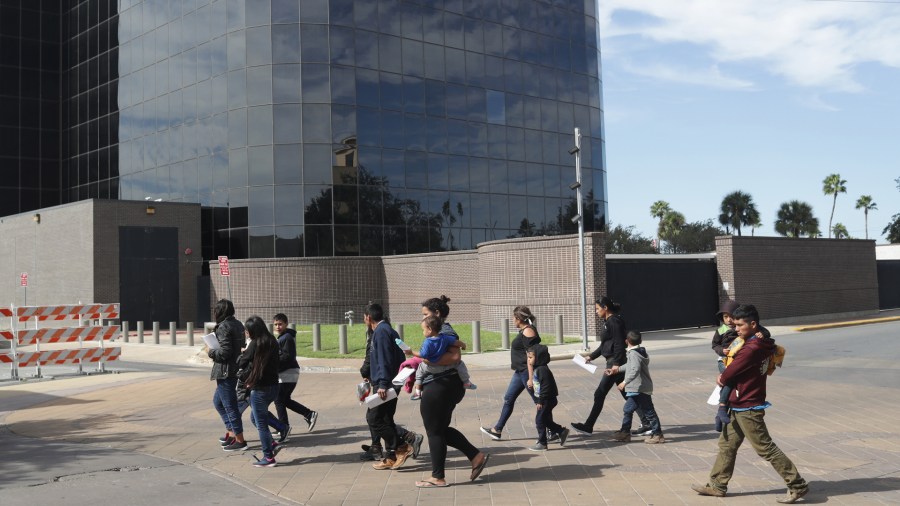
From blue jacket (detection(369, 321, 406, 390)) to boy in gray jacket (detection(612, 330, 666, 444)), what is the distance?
113 inches

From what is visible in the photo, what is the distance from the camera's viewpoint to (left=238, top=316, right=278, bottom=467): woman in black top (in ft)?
28.2

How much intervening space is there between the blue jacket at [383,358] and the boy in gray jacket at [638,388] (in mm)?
2871

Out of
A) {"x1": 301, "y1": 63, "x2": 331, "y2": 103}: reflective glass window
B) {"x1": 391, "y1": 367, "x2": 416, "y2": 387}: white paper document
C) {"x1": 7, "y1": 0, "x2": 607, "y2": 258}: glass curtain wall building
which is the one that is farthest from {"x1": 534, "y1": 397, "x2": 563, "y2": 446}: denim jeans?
{"x1": 301, "y1": 63, "x2": 331, "y2": 103}: reflective glass window

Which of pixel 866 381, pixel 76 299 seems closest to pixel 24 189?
pixel 76 299

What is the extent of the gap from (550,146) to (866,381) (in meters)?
31.4

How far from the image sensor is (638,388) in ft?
30.5

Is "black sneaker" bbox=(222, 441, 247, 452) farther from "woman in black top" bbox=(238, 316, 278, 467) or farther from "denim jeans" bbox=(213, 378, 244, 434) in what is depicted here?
"woman in black top" bbox=(238, 316, 278, 467)

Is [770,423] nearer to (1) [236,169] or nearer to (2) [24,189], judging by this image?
(1) [236,169]

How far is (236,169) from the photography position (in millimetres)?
37312

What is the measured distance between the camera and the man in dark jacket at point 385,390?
8344 millimetres

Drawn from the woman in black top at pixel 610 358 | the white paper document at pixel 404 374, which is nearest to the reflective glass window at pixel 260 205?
the woman in black top at pixel 610 358

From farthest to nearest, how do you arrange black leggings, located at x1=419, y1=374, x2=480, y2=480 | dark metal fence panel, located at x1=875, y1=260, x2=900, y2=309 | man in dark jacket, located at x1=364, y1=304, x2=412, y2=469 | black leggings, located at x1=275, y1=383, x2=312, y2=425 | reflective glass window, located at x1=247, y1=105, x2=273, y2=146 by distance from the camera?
1. dark metal fence panel, located at x1=875, y1=260, x2=900, y2=309
2. reflective glass window, located at x1=247, y1=105, x2=273, y2=146
3. black leggings, located at x1=275, y1=383, x2=312, y2=425
4. man in dark jacket, located at x1=364, y1=304, x2=412, y2=469
5. black leggings, located at x1=419, y1=374, x2=480, y2=480

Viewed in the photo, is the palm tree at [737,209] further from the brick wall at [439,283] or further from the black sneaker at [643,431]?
the black sneaker at [643,431]

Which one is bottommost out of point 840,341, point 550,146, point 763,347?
point 840,341
